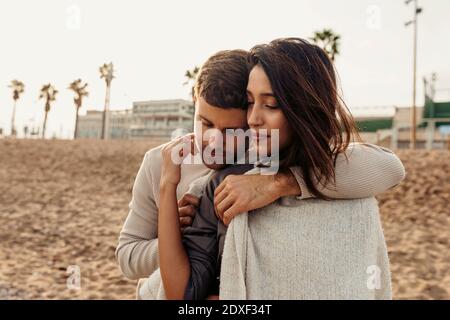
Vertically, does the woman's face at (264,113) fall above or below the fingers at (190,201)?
above

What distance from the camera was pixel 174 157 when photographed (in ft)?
5.11

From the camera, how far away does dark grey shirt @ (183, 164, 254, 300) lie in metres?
1.34

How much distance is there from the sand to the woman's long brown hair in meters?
4.47

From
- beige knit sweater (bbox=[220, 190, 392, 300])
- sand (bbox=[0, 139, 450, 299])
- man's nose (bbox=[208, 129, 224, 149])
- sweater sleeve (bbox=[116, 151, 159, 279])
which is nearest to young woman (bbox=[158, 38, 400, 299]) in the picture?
beige knit sweater (bbox=[220, 190, 392, 300])

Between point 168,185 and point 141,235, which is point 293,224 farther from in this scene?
point 141,235

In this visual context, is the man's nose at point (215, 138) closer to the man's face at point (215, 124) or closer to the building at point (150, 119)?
the man's face at point (215, 124)

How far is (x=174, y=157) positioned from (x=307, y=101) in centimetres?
51

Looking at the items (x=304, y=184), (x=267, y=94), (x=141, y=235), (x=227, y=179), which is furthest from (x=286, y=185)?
(x=141, y=235)

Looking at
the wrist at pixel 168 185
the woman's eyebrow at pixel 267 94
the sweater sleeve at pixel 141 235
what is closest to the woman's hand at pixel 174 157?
the wrist at pixel 168 185

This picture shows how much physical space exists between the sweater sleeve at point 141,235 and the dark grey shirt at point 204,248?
22 cm

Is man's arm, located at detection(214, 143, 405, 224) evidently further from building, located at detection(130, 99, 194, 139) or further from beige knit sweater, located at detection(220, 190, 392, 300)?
building, located at detection(130, 99, 194, 139)

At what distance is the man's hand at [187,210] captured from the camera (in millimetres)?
1472

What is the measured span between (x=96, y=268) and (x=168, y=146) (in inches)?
215
